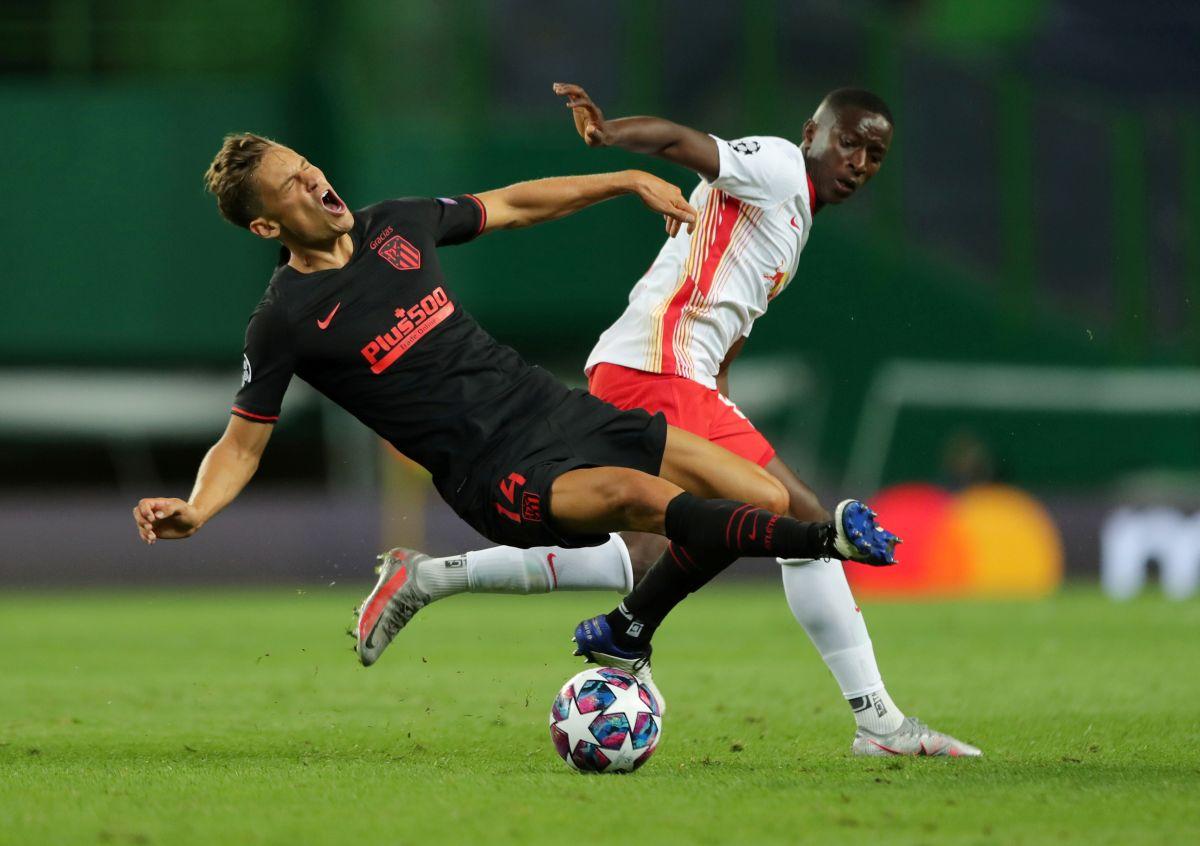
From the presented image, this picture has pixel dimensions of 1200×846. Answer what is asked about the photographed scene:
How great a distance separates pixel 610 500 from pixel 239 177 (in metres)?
1.65

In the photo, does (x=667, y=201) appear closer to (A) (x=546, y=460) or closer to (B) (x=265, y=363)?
(A) (x=546, y=460)

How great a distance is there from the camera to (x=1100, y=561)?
662 inches

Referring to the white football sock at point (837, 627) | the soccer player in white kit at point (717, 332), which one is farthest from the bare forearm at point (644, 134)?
the white football sock at point (837, 627)

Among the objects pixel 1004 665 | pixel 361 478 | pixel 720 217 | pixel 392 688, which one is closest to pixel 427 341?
pixel 720 217

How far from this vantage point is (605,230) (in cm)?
1850

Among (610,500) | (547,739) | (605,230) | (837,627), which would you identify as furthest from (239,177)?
(605,230)

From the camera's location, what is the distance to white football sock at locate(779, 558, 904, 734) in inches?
249

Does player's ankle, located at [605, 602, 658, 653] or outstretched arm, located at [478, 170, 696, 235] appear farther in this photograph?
player's ankle, located at [605, 602, 658, 653]

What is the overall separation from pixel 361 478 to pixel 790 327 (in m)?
4.50

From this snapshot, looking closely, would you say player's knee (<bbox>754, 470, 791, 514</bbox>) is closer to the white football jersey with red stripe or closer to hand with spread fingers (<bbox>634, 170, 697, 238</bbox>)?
the white football jersey with red stripe

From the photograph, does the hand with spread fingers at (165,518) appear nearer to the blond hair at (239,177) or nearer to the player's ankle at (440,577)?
the blond hair at (239,177)

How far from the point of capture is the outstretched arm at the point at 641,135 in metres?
6.15

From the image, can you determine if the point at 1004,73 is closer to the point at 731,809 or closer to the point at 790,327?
the point at 790,327

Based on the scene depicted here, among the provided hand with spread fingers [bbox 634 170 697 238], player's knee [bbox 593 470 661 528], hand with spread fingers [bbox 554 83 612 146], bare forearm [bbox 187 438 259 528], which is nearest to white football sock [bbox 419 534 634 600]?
bare forearm [bbox 187 438 259 528]
